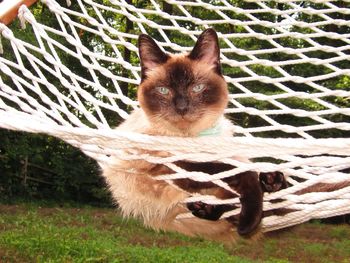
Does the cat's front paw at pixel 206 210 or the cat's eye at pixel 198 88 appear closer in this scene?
the cat's front paw at pixel 206 210

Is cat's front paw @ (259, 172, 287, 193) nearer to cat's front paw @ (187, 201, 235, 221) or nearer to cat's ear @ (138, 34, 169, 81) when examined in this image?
cat's front paw @ (187, 201, 235, 221)

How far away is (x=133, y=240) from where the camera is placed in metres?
5.58

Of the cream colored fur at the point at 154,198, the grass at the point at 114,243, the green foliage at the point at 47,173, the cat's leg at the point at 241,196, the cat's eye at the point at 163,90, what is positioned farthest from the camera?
the green foliage at the point at 47,173

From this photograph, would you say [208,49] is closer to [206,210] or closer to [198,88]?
[198,88]

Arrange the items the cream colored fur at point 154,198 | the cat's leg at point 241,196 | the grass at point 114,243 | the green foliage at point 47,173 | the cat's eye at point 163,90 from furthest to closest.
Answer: the green foliage at point 47,173
the grass at point 114,243
the cat's eye at point 163,90
the cream colored fur at point 154,198
the cat's leg at point 241,196

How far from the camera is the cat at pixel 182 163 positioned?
1453 millimetres

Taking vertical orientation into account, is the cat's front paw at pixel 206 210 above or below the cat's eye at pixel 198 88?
below

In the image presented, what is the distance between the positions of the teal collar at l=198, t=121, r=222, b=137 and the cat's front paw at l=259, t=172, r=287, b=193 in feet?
0.65

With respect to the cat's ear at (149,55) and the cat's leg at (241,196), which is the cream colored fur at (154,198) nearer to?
the cat's leg at (241,196)

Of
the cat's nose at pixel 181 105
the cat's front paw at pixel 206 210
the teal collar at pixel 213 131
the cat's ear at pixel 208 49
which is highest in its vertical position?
the cat's ear at pixel 208 49

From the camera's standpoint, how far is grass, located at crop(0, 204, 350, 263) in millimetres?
4531

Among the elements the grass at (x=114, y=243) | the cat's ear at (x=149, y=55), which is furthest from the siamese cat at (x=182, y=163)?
the grass at (x=114, y=243)

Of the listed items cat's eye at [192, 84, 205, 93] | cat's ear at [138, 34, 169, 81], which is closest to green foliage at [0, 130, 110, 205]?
cat's ear at [138, 34, 169, 81]

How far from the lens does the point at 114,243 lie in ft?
17.0
